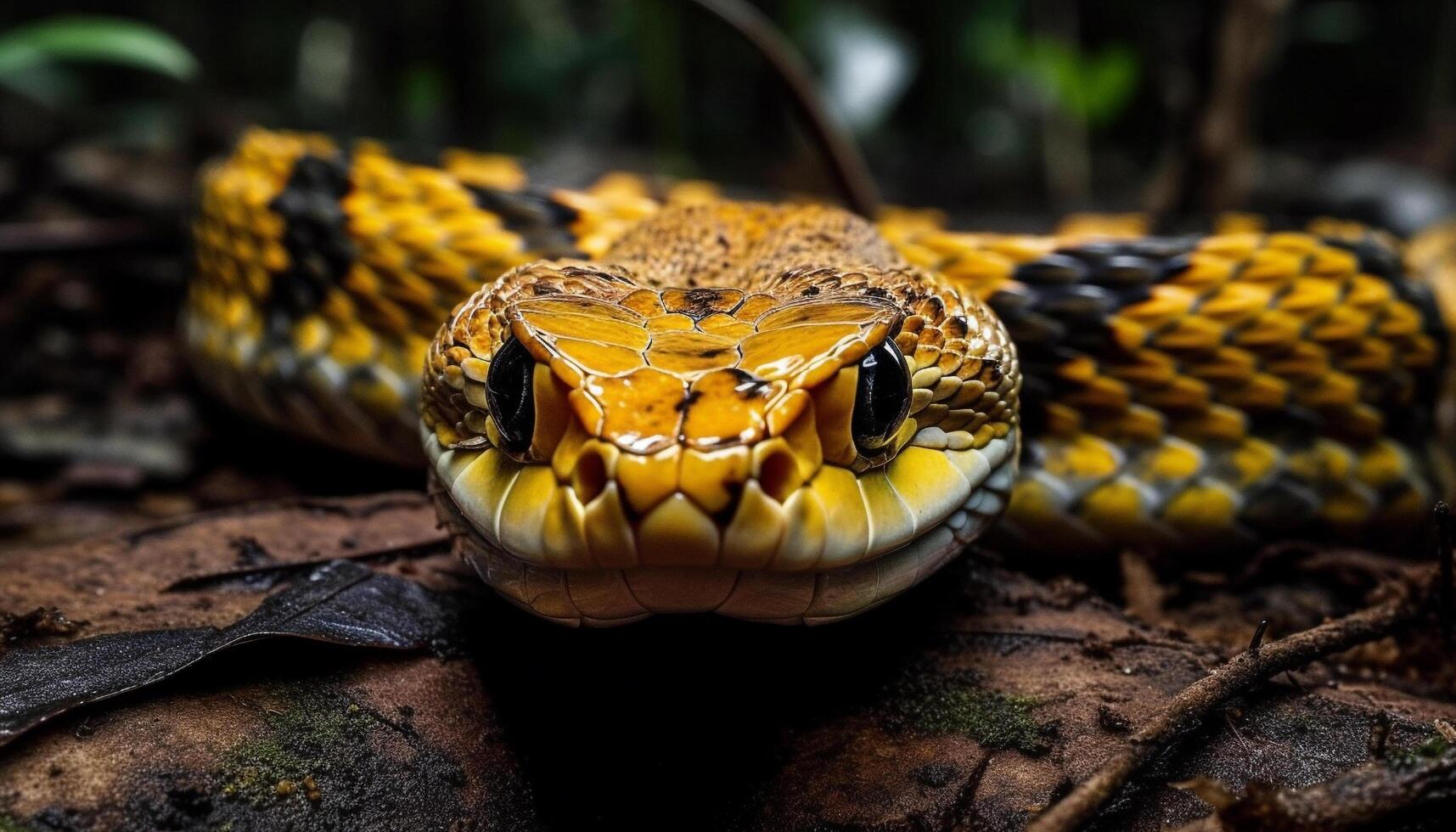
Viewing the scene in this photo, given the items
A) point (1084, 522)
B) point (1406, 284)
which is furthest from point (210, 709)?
point (1406, 284)

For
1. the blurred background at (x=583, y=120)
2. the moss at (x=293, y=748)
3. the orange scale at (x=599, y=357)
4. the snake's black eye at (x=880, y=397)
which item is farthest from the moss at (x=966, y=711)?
the blurred background at (x=583, y=120)

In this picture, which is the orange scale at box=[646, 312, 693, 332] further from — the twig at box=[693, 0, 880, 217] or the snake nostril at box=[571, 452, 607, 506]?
the twig at box=[693, 0, 880, 217]

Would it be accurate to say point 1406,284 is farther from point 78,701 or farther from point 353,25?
point 353,25

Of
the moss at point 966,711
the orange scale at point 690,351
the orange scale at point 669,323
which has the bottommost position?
the moss at point 966,711

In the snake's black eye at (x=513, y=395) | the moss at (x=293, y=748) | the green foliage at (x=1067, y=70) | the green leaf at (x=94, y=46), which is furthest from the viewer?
the green foliage at (x=1067, y=70)

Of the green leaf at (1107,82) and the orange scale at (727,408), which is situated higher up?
the orange scale at (727,408)

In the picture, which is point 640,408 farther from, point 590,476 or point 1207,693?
point 1207,693

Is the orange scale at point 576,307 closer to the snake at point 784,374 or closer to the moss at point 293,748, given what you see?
the snake at point 784,374

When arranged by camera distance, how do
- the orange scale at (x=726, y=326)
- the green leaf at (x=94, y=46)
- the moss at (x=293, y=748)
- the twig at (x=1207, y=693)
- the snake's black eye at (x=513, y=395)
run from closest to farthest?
the twig at (x=1207, y=693), the moss at (x=293, y=748), the snake's black eye at (x=513, y=395), the orange scale at (x=726, y=326), the green leaf at (x=94, y=46)
